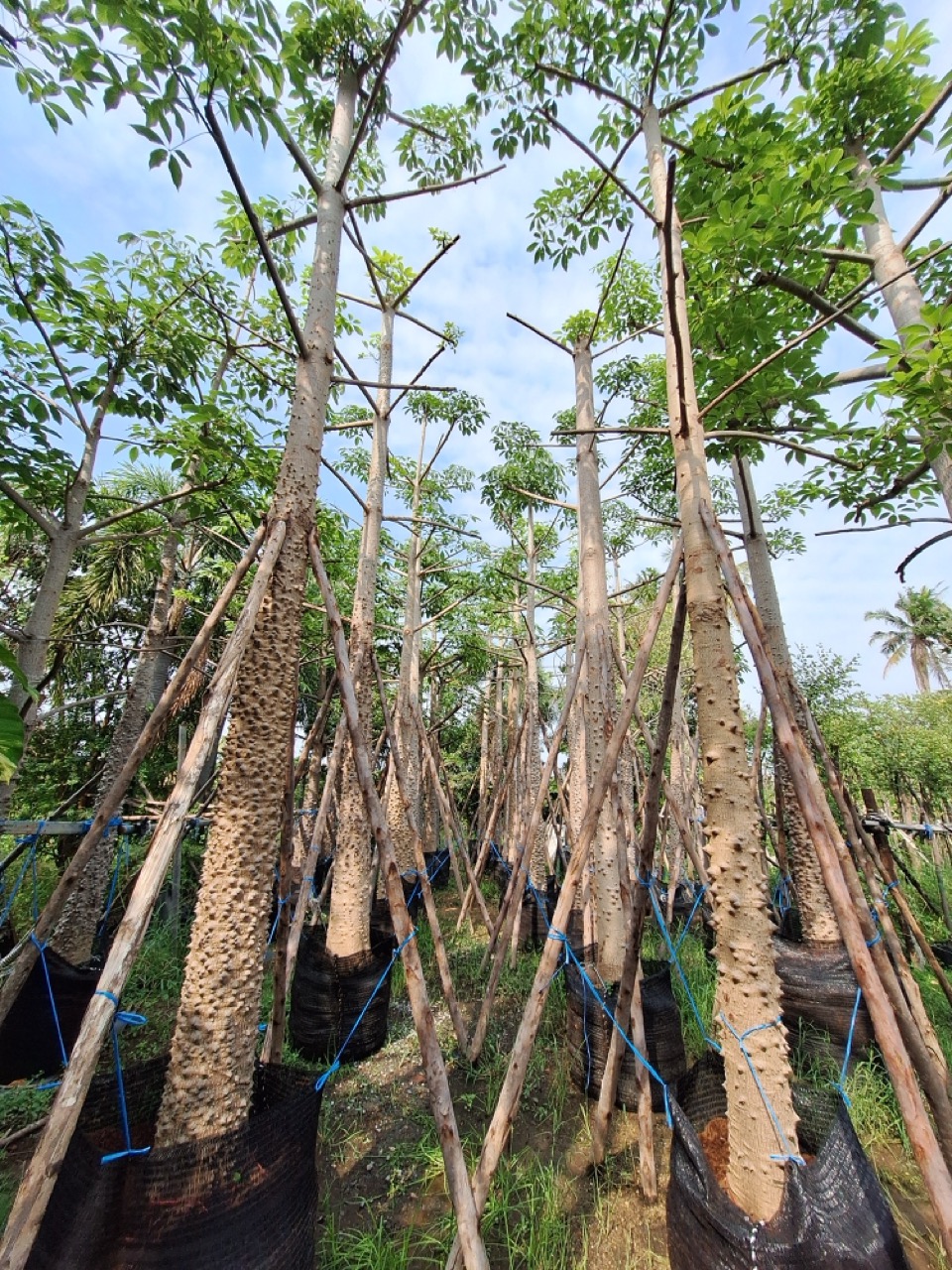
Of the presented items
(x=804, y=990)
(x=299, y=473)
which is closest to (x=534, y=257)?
(x=299, y=473)

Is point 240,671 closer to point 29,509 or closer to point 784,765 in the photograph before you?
point 29,509

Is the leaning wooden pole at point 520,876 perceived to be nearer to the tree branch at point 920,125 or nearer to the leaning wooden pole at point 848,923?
the leaning wooden pole at point 848,923

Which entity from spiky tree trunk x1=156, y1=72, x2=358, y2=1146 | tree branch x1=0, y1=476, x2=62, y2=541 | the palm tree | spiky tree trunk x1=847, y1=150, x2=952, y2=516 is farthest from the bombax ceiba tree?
the palm tree

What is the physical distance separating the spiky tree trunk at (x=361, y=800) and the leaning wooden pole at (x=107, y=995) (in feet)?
5.01

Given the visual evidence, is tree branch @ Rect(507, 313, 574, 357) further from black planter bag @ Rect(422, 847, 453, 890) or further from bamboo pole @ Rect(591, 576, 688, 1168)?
black planter bag @ Rect(422, 847, 453, 890)

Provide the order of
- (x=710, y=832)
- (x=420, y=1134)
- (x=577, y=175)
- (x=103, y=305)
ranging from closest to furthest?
(x=710, y=832) → (x=420, y=1134) → (x=103, y=305) → (x=577, y=175)

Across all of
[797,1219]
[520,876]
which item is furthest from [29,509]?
[797,1219]

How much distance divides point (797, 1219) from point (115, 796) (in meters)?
2.77

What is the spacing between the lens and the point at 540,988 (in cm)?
232

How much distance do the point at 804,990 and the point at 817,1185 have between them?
2.47 meters

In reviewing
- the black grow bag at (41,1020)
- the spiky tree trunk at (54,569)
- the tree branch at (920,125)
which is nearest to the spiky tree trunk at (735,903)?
the tree branch at (920,125)

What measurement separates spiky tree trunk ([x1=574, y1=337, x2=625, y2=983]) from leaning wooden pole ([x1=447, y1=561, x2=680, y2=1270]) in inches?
39.2

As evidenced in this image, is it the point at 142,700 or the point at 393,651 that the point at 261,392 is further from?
the point at 393,651

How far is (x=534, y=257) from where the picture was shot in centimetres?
432
